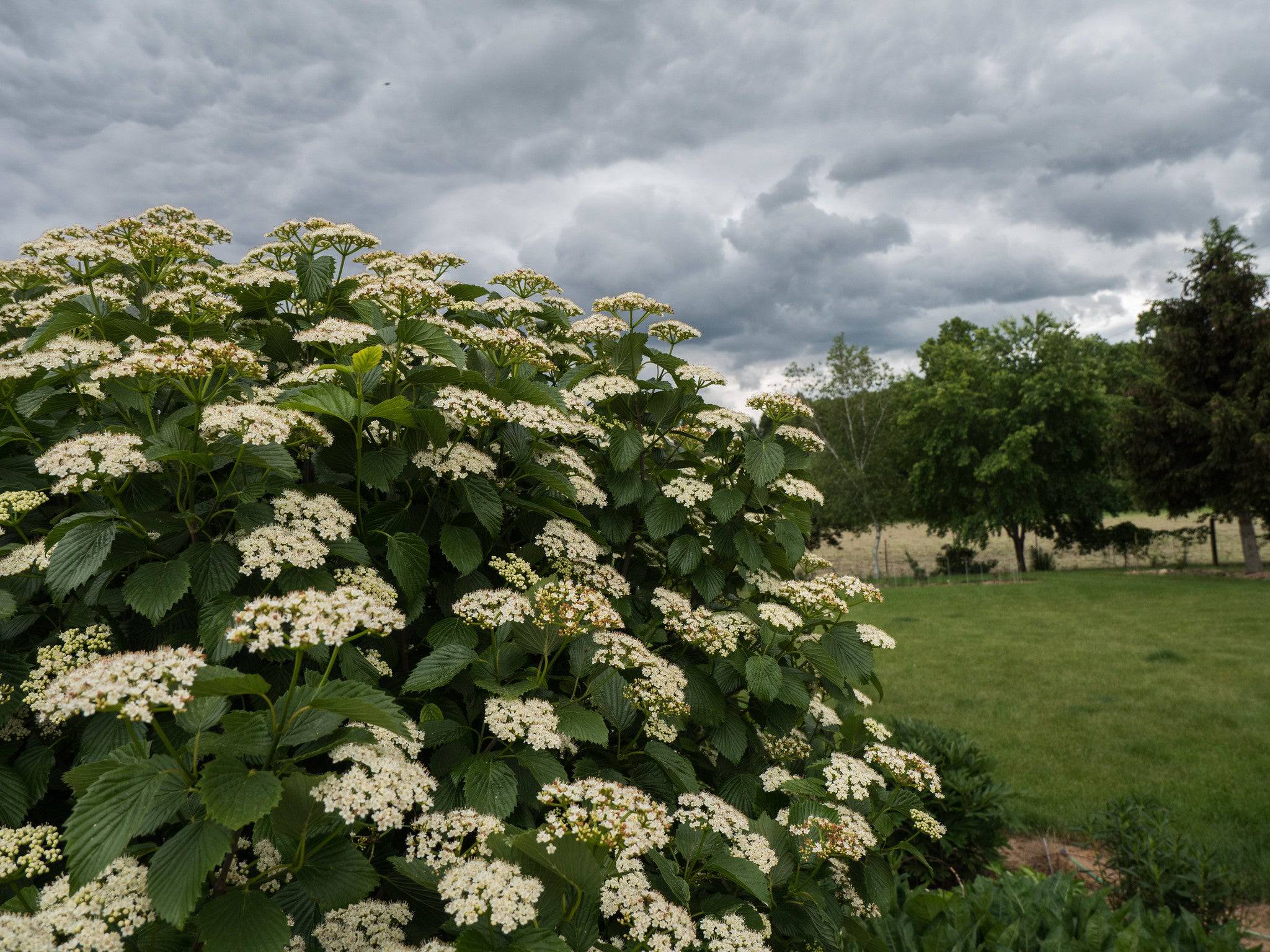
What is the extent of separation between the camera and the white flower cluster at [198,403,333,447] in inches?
88.5

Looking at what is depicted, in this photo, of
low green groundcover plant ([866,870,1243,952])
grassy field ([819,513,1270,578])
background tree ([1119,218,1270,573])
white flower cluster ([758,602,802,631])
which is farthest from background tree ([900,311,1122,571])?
white flower cluster ([758,602,802,631])

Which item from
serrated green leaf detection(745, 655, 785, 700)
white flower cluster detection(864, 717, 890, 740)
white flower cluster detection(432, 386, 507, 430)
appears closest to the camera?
white flower cluster detection(432, 386, 507, 430)

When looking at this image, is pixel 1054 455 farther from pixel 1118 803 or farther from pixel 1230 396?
pixel 1118 803

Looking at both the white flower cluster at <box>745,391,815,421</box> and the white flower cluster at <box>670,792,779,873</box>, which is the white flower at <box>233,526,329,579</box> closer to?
the white flower cluster at <box>670,792,779,873</box>

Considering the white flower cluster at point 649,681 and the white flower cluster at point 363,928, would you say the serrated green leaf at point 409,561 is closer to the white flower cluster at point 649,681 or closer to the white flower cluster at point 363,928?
the white flower cluster at point 649,681

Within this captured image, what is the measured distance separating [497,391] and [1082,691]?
13.9 metres

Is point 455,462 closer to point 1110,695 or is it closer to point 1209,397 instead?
Result: point 1110,695

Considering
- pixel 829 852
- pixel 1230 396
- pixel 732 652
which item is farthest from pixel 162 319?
pixel 1230 396

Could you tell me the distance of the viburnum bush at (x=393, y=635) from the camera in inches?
69.7

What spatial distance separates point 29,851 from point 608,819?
1641 mm

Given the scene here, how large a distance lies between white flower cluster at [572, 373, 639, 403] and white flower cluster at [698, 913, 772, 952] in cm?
211

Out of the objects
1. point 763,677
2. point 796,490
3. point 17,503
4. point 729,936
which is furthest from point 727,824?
point 17,503

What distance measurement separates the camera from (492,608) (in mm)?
2482

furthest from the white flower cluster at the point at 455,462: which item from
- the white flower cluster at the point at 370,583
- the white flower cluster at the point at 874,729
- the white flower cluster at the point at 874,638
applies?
the white flower cluster at the point at 874,729
